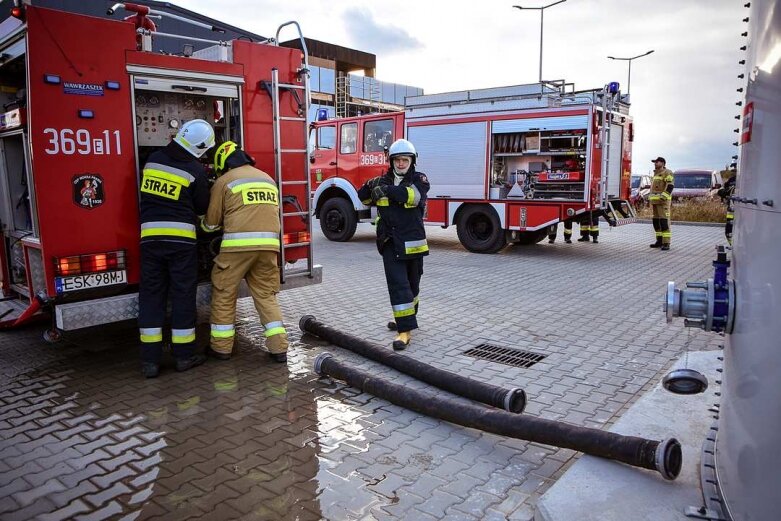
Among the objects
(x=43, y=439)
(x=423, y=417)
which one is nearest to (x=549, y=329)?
(x=423, y=417)

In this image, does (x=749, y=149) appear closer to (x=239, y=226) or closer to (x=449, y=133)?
(x=239, y=226)

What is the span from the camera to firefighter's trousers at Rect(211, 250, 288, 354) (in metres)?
4.74

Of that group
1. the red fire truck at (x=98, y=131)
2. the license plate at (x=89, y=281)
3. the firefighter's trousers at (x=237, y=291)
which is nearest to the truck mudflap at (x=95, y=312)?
the red fire truck at (x=98, y=131)

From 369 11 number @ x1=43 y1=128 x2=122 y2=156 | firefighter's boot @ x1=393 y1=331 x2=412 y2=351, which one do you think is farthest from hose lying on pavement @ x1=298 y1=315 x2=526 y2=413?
369 11 number @ x1=43 y1=128 x2=122 y2=156

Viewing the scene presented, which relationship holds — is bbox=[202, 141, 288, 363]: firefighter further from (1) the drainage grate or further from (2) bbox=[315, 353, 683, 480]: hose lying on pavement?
(1) the drainage grate

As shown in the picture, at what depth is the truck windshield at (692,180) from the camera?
22.7 metres

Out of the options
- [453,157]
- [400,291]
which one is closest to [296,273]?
[400,291]

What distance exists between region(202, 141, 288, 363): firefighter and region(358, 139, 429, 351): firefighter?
99 centimetres

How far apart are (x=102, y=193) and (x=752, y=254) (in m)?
4.16

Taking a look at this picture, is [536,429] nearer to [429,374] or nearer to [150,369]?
[429,374]

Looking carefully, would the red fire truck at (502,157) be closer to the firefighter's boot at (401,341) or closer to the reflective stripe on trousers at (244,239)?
the firefighter's boot at (401,341)

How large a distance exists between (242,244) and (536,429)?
104 inches

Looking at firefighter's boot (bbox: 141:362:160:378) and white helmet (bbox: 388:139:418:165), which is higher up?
white helmet (bbox: 388:139:418:165)

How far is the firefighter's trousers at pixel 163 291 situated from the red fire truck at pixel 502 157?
7511 mm
